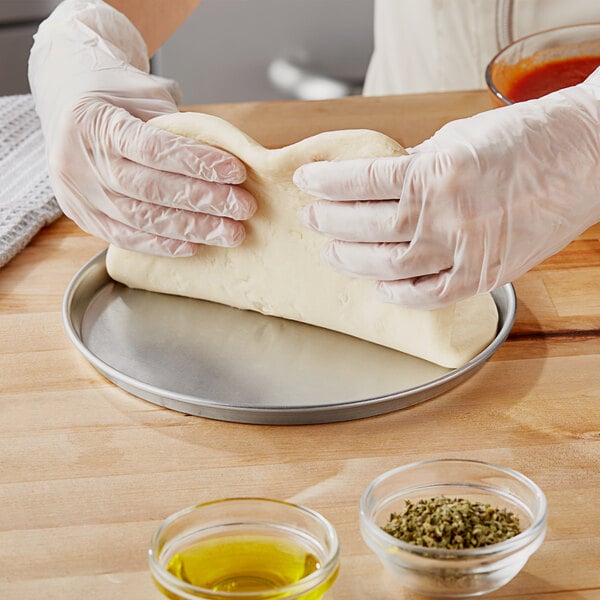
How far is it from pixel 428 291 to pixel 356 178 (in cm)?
14

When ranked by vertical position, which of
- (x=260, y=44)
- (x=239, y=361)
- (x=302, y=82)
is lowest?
(x=302, y=82)

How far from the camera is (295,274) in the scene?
0.99m

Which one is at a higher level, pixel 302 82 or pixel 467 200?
pixel 467 200

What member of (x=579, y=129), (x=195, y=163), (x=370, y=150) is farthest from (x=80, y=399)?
(x=579, y=129)

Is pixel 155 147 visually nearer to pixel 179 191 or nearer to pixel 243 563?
pixel 179 191

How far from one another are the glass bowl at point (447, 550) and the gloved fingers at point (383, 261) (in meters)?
0.23

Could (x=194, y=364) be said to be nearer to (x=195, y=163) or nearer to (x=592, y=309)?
(x=195, y=163)

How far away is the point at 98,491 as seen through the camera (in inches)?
30.3

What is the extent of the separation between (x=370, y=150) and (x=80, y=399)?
15.8 inches

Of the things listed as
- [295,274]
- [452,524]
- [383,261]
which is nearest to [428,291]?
[383,261]

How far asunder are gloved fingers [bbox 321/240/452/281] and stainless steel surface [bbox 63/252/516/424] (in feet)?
0.36

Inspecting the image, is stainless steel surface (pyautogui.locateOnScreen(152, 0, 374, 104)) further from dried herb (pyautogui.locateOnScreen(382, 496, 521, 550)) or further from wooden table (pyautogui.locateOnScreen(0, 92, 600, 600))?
dried herb (pyautogui.locateOnScreen(382, 496, 521, 550))

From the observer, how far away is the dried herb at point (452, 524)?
2.06 ft

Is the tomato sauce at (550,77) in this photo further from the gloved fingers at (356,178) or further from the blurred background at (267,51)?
A: the blurred background at (267,51)
